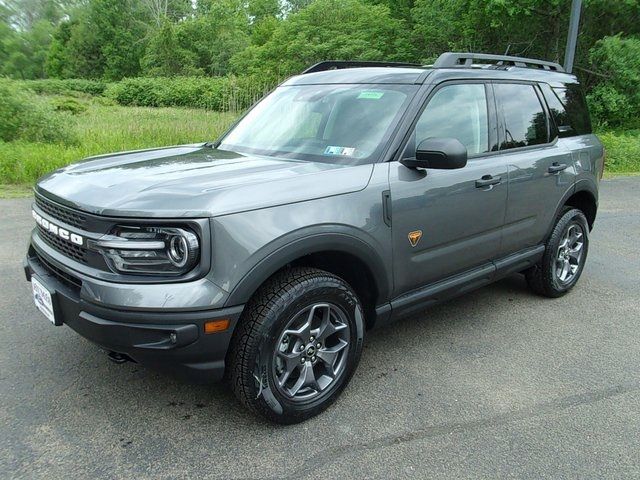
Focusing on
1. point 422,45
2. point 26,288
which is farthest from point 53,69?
point 26,288

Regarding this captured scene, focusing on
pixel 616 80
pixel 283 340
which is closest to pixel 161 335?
pixel 283 340

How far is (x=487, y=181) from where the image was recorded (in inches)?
138

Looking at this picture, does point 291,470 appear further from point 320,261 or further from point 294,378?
point 320,261

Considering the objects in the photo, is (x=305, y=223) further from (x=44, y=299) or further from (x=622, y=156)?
(x=622, y=156)

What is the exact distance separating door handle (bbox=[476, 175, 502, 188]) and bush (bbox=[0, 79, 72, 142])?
10468 mm

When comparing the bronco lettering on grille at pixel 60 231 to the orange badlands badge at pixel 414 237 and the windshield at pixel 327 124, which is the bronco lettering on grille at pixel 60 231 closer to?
the windshield at pixel 327 124

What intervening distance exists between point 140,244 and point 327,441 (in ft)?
4.29

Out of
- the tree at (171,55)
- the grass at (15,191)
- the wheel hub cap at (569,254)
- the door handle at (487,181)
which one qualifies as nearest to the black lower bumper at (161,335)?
the door handle at (487,181)

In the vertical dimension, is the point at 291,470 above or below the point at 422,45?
below

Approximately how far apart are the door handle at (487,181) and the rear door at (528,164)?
0.18 m

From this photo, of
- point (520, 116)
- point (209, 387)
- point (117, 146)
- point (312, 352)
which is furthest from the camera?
point (117, 146)

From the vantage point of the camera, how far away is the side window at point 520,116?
12.6ft

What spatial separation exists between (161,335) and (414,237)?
5.02 ft

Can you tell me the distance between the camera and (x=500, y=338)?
12.6 ft
